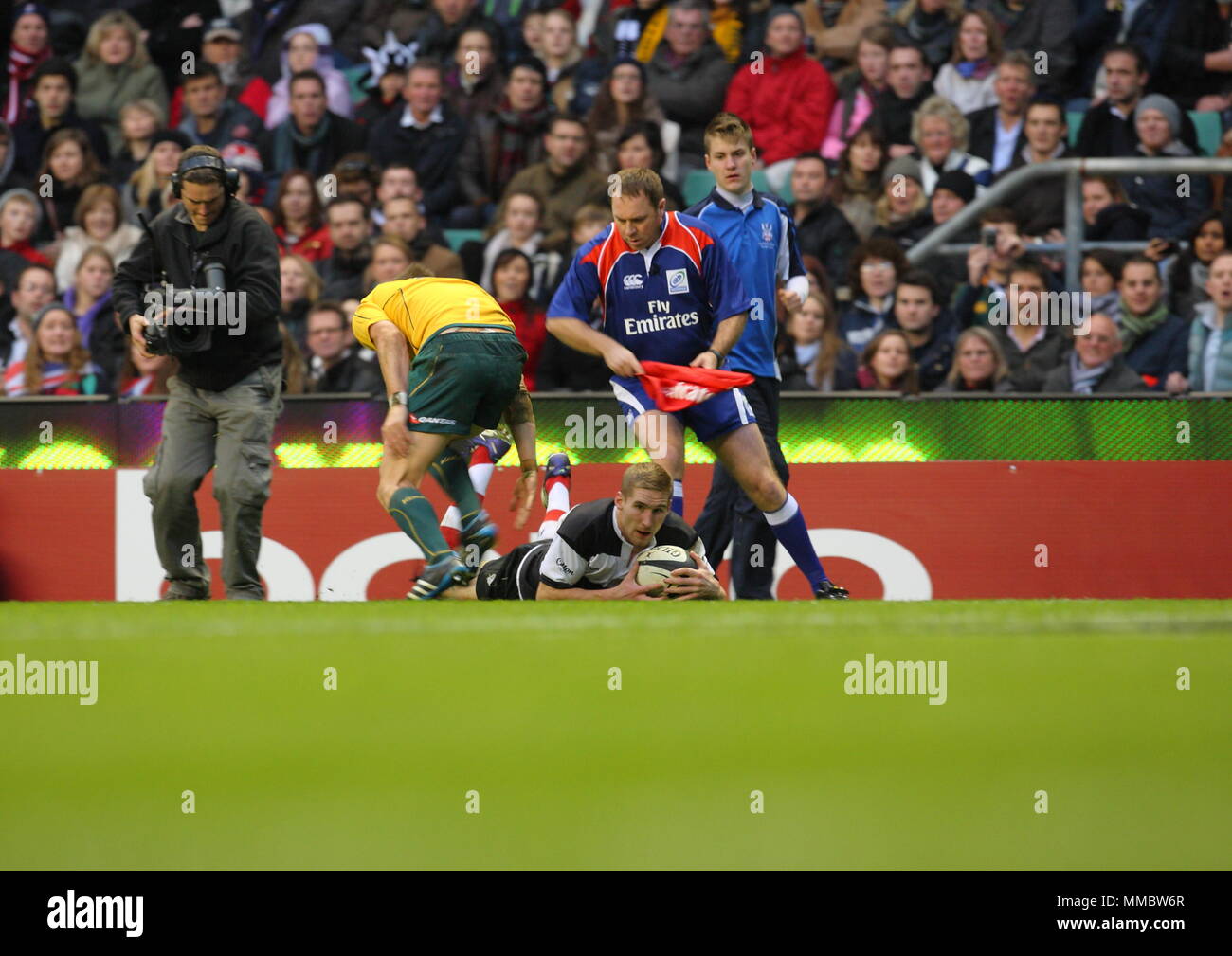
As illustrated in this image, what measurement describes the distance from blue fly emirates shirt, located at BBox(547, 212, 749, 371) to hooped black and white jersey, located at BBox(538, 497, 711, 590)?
837 mm

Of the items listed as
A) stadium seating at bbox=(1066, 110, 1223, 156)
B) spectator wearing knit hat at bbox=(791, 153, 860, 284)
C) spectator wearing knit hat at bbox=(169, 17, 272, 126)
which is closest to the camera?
spectator wearing knit hat at bbox=(791, 153, 860, 284)

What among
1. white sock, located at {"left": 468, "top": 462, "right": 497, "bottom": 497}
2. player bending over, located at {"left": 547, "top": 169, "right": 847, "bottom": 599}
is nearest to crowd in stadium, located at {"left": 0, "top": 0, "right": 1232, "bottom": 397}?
white sock, located at {"left": 468, "top": 462, "right": 497, "bottom": 497}

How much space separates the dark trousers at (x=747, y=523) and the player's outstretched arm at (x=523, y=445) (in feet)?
3.29

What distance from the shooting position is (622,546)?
20.1 ft

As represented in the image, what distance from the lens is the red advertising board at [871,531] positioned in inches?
316

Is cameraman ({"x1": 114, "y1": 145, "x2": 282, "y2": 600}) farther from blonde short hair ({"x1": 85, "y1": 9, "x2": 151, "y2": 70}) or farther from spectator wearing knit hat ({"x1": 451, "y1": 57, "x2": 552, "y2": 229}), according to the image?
blonde short hair ({"x1": 85, "y1": 9, "x2": 151, "y2": 70})


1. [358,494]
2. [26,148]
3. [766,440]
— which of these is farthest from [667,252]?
[26,148]

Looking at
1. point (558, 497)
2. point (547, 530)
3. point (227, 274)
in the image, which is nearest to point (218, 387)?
point (227, 274)

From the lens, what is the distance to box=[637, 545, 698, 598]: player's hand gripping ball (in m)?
5.92

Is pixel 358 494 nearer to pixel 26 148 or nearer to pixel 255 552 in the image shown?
pixel 255 552

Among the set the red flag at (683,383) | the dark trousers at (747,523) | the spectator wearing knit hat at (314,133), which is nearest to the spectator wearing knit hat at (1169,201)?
the dark trousers at (747,523)

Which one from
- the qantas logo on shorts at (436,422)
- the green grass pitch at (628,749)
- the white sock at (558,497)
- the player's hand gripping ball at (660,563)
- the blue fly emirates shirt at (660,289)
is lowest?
the green grass pitch at (628,749)

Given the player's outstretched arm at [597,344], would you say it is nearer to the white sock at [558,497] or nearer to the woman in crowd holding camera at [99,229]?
the white sock at [558,497]

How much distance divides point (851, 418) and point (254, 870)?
4.70 metres
